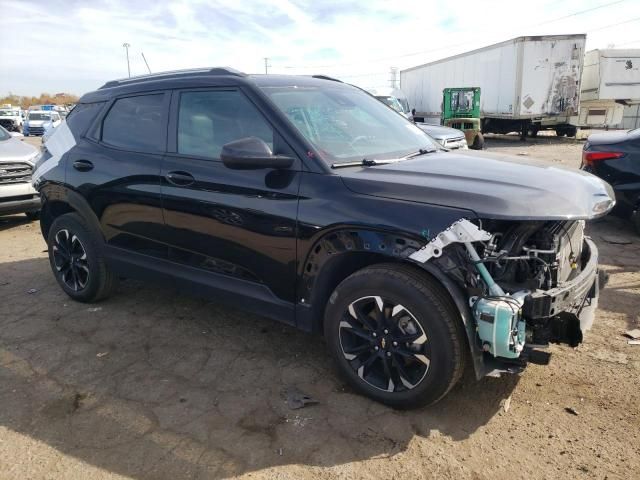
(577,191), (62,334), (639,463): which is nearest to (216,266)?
(62,334)

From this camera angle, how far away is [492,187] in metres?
2.58

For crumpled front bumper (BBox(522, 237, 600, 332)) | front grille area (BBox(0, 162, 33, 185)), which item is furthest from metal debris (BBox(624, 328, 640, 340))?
front grille area (BBox(0, 162, 33, 185))

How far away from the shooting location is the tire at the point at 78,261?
14.1 feet

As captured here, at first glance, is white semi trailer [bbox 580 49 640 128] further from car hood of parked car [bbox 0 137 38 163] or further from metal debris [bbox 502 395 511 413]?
metal debris [bbox 502 395 511 413]

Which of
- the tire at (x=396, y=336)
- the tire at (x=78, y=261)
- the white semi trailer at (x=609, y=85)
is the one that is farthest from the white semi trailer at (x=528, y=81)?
the tire at (x=396, y=336)

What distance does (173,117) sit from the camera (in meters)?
3.65

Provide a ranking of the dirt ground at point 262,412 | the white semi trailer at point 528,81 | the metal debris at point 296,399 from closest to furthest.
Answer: the dirt ground at point 262,412, the metal debris at point 296,399, the white semi trailer at point 528,81

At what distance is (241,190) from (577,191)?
1.94 metres

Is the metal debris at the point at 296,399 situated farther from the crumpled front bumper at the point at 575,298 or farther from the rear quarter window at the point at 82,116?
the rear quarter window at the point at 82,116

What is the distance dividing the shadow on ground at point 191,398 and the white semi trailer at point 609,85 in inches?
828

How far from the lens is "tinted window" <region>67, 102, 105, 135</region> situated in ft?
14.1

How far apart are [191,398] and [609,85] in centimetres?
2217

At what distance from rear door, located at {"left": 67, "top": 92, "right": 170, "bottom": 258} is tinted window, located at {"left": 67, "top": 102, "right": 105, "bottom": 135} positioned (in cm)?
11

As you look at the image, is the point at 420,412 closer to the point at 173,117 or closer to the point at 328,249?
the point at 328,249
